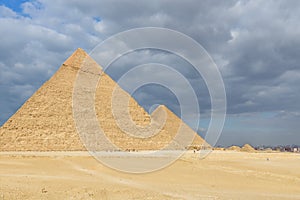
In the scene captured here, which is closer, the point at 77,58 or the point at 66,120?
the point at 66,120

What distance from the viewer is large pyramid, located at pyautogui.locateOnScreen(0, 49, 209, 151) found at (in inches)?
1875

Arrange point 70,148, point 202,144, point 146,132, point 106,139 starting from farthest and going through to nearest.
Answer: point 202,144 → point 146,132 → point 106,139 → point 70,148

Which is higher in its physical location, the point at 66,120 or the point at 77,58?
the point at 77,58

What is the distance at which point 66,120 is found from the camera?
53625 millimetres

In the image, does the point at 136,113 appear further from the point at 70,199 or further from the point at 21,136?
the point at 70,199

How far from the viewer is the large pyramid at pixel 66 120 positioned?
47625mm

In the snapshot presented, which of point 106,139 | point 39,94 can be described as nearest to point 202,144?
point 106,139

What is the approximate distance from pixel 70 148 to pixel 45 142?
4018 millimetres

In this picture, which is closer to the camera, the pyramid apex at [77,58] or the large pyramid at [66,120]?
the large pyramid at [66,120]

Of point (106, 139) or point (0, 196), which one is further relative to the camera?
point (106, 139)

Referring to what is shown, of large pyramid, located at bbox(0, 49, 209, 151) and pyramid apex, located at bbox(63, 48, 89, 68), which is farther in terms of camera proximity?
pyramid apex, located at bbox(63, 48, 89, 68)

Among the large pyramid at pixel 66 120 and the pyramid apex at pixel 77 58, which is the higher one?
the pyramid apex at pixel 77 58

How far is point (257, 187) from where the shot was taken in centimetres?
1444

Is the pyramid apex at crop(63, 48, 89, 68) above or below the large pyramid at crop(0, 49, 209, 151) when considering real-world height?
above
